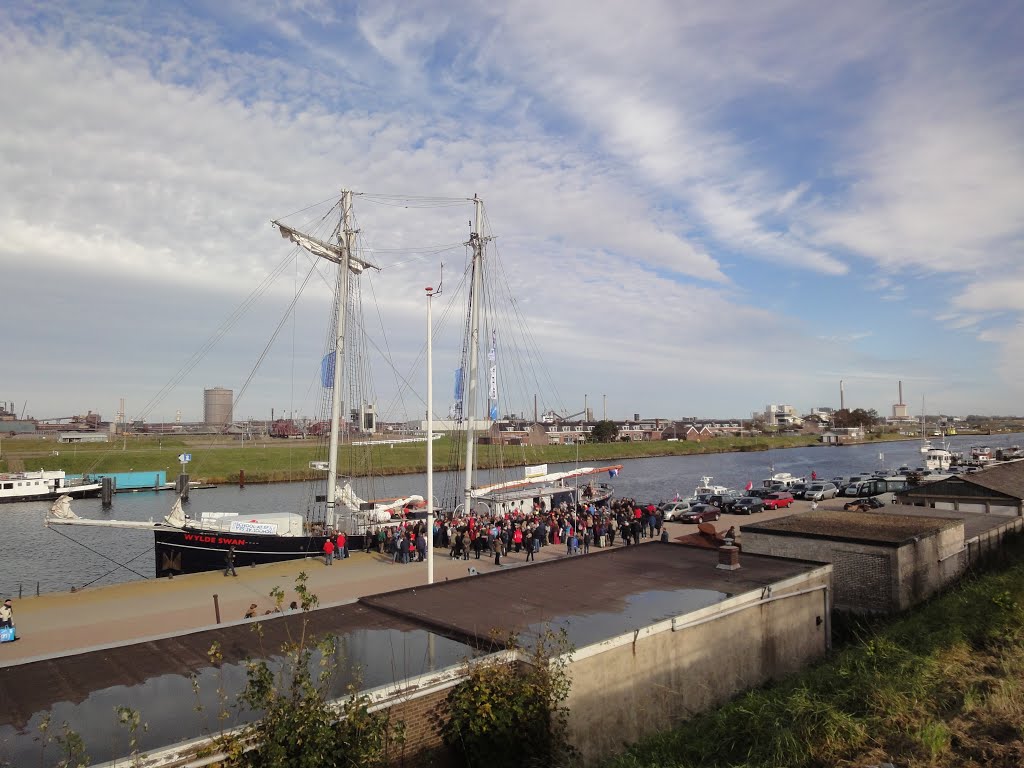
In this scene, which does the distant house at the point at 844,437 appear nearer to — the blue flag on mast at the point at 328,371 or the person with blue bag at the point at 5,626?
the blue flag on mast at the point at 328,371

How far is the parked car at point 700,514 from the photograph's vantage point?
118 feet

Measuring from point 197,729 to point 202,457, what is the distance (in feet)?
280

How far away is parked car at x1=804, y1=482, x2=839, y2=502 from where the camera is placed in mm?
44438

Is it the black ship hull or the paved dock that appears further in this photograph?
the black ship hull

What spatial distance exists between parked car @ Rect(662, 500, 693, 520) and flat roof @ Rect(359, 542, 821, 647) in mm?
18531

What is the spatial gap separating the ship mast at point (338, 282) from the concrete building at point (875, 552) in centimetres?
1716

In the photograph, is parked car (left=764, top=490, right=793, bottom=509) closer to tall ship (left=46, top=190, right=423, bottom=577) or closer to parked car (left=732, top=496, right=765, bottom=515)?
parked car (left=732, top=496, right=765, bottom=515)

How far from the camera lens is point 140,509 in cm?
5566

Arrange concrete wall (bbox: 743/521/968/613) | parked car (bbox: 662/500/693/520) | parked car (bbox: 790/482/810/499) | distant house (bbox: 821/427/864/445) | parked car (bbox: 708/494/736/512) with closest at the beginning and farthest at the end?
concrete wall (bbox: 743/521/968/613)
parked car (bbox: 662/500/693/520)
parked car (bbox: 708/494/736/512)
parked car (bbox: 790/482/810/499)
distant house (bbox: 821/427/864/445)

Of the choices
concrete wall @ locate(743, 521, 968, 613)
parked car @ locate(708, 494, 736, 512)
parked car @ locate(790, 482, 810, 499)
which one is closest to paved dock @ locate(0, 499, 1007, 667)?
concrete wall @ locate(743, 521, 968, 613)

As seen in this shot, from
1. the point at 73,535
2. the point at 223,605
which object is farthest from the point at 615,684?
the point at 73,535

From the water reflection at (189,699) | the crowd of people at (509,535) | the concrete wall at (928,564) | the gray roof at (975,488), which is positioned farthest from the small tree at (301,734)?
the gray roof at (975,488)

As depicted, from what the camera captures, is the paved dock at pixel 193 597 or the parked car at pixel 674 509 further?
the parked car at pixel 674 509

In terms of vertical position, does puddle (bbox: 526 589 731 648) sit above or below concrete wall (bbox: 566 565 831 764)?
above
